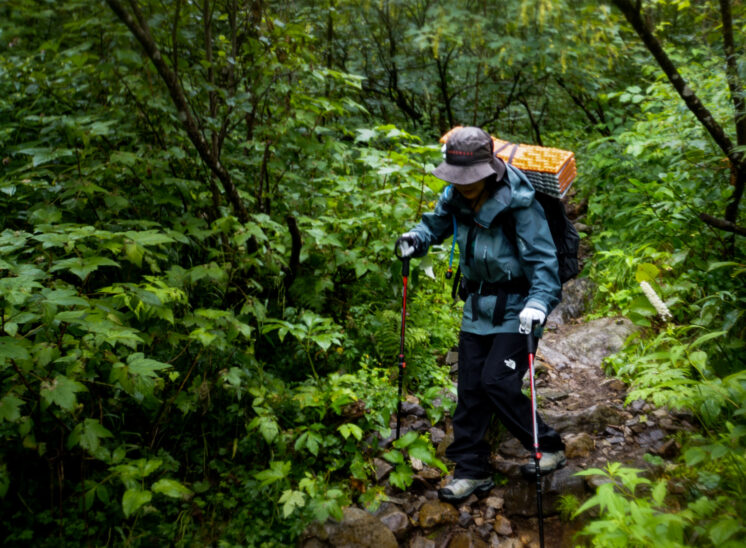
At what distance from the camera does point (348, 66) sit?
11289mm

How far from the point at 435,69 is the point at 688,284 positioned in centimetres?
821

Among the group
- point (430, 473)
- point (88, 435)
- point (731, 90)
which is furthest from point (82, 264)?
point (731, 90)

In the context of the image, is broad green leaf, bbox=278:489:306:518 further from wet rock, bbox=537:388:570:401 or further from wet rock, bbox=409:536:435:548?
wet rock, bbox=537:388:570:401

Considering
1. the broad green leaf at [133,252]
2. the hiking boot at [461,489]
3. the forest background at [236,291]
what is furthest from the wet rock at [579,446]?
the broad green leaf at [133,252]

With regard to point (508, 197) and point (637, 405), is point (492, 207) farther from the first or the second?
point (637, 405)

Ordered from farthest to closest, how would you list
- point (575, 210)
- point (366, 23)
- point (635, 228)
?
point (366, 23), point (575, 210), point (635, 228)

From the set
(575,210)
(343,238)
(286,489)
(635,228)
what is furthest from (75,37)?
(575,210)

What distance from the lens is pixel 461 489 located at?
377 cm

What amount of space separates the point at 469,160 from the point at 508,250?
708 mm

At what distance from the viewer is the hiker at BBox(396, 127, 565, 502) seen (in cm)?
344

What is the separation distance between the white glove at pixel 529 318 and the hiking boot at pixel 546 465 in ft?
3.92

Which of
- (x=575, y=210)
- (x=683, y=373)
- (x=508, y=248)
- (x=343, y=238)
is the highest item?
(x=508, y=248)

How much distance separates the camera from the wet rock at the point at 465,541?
3.50 m

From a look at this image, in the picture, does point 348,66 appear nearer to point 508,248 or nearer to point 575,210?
point 575,210
